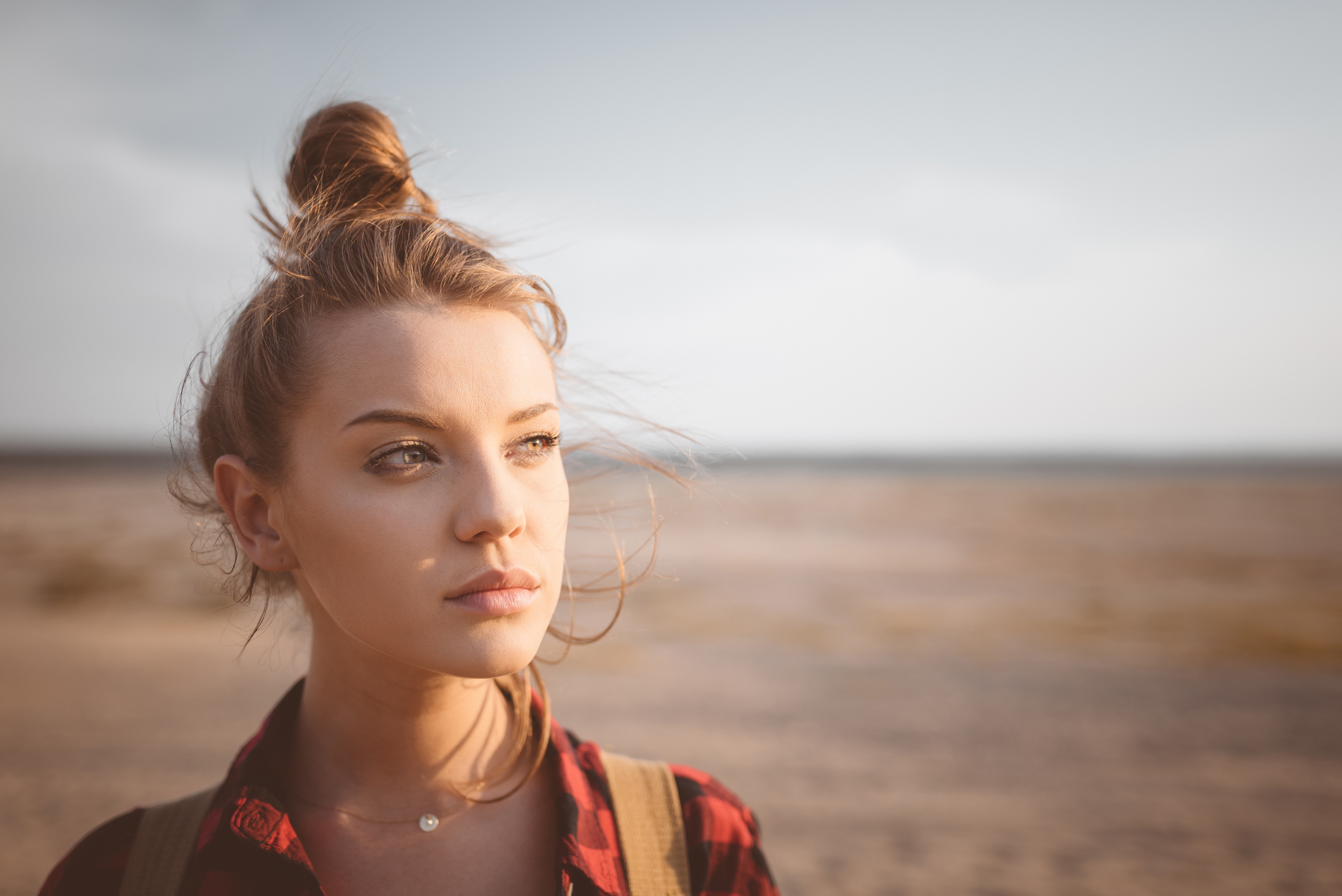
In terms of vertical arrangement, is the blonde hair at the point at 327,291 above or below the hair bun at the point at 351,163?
below

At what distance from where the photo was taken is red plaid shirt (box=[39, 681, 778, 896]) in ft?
5.08

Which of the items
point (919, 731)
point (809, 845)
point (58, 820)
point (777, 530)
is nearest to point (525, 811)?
point (809, 845)

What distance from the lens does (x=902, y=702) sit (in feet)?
27.2

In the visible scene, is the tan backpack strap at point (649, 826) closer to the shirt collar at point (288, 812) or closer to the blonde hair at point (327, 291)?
the shirt collar at point (288, 812)

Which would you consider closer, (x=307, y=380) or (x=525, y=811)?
(x=307, y=380)

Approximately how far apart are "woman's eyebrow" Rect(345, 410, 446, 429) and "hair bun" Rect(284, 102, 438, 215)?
0.64 metres

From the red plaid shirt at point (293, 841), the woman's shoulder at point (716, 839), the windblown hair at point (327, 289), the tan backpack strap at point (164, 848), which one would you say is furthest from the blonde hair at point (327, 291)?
the tan backpack strap at point (164, 848)

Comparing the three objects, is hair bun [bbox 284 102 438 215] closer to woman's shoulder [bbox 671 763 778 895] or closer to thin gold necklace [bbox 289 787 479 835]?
thin gold necklace [bbox 289 787 479 835]

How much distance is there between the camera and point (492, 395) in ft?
5.04

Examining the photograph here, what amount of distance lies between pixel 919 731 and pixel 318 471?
733 cm

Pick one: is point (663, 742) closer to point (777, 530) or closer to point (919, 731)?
point (919, 731)

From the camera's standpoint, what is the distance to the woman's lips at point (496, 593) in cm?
144

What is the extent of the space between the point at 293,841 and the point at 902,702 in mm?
7762

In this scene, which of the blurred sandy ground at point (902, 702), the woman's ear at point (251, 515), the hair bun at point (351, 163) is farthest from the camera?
the blurred sandy ground at point (902, 702)
